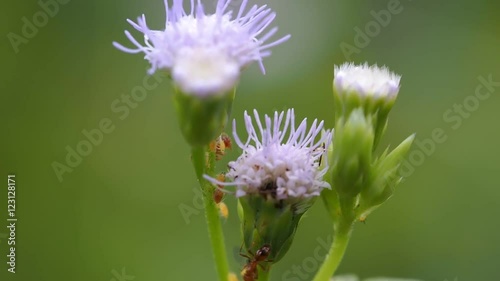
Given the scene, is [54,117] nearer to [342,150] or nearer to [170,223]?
[170,223]

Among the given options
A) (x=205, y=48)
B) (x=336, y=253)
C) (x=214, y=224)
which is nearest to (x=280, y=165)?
(x=214, y=224)

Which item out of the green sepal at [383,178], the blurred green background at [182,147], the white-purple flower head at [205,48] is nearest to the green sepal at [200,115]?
the white-purple flower head at [205,48]

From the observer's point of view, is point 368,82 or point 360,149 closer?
point 360,149

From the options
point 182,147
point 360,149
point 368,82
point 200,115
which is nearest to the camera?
point 200,115

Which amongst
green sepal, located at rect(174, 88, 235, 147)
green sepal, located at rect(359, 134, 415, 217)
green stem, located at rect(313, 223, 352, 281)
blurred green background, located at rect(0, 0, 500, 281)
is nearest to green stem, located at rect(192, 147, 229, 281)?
green sepal, located at rect(174, 88, 235, 147)

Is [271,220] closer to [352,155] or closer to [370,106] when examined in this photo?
[352,155]

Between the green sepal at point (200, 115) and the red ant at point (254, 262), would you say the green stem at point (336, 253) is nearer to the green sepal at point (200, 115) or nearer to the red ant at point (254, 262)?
the red ant at point (254, 262)
